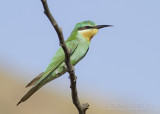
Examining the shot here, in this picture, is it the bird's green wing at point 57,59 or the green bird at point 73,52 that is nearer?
the green bird at point 73,52

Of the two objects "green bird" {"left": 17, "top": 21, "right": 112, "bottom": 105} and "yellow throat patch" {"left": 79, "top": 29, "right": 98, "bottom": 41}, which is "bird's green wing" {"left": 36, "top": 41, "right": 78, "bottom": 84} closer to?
"green bird" {"left": 17, "top": 21, "right": 112, "bottom": 105}

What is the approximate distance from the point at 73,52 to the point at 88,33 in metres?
0.38

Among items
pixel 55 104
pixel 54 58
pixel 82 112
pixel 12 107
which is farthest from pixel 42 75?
pixel 55 104

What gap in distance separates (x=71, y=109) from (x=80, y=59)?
10552mm

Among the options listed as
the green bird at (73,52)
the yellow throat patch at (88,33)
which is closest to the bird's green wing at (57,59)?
the green bird at (73,52)

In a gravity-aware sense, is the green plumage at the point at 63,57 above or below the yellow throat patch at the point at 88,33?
below

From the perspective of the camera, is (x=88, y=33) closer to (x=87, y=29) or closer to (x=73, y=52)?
(x=87, y=29)

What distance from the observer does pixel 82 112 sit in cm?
433

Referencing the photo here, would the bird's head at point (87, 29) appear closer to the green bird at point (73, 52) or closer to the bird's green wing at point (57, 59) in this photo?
the green bird at point (73, 52)

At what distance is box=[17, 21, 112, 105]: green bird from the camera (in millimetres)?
5000

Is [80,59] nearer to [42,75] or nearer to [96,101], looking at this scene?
[42,75]

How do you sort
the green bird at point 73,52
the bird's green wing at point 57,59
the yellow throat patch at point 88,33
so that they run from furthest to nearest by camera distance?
1. the yellow throat patch at point 88,33
2. the bird's green wing at point 57,59
3. the green bird at point 73,52

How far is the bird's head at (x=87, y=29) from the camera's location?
18.3 ft

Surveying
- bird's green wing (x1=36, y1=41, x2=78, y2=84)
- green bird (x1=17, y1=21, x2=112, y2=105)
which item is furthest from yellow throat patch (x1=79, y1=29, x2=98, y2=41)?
bird's green wing (x1=36, y1=41, x2=78, y2=84)
